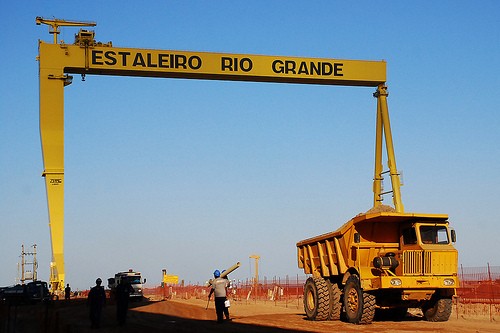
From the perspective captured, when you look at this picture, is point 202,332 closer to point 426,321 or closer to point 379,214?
point 379,214

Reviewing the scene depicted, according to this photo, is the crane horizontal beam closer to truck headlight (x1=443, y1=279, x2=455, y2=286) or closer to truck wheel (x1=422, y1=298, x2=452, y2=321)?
truck wheel (x1=422, y1=298, x2=452, y2=321)

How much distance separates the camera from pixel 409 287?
20.2 metres

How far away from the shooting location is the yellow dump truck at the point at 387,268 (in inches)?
805

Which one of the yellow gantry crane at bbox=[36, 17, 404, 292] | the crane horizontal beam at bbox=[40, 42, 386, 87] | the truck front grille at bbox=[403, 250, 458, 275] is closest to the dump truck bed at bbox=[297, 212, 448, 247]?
the truck front grille at bbox=[403, 250, 458, 275]

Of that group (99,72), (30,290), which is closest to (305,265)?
(99,72)

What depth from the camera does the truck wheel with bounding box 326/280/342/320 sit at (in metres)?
22.8

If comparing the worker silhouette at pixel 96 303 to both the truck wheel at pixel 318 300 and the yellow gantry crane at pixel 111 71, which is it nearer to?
the truck wheel at pixel 318 300

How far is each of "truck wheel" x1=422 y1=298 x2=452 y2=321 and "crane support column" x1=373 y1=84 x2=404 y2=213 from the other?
8794 millimetres

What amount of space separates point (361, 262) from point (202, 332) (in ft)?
18.7

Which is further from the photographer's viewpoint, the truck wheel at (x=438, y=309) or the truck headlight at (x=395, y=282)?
the truck wheel at (x=438, y=309)

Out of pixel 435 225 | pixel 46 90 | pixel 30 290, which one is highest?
pixel 46 90

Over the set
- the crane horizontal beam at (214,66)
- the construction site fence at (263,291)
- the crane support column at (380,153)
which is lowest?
the construction site fence at (263,291)

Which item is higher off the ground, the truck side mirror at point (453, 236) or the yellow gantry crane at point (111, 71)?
the yellow gantry crane at point (111, 71)

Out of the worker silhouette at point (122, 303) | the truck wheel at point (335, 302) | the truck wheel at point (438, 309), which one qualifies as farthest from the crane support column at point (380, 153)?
the worker silhouette at point (122, 303)
